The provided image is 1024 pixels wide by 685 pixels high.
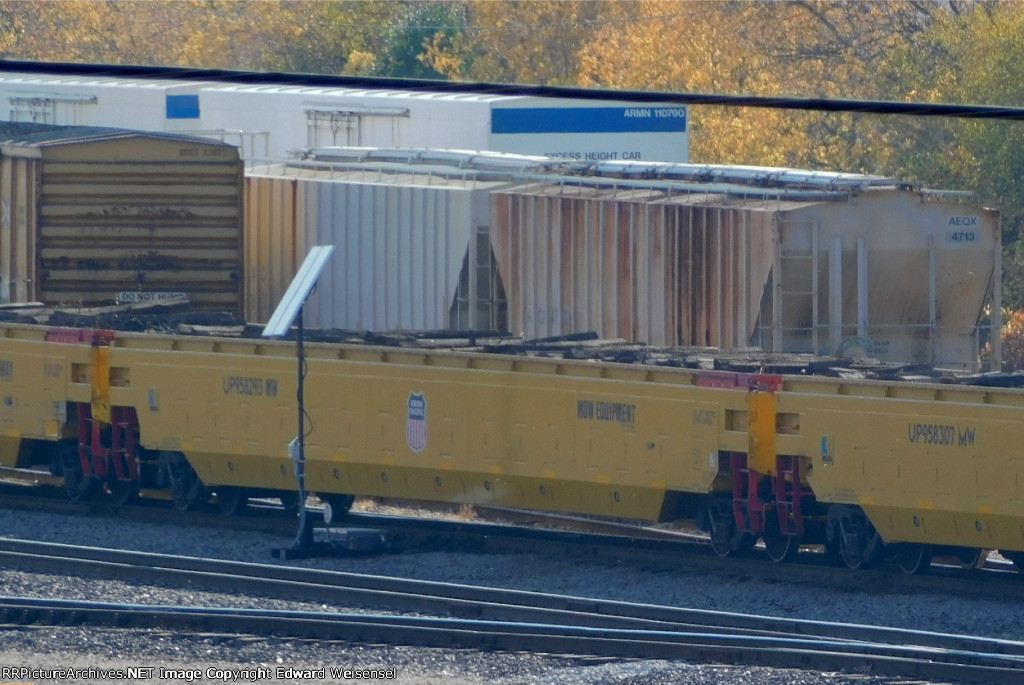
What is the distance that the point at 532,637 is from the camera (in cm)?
915

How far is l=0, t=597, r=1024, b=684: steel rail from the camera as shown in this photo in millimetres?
8445

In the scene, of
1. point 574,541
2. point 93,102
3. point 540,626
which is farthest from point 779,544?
point 93,102

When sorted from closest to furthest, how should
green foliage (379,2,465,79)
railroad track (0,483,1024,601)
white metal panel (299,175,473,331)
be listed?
railroad track (0,483,1024,601)
white metal panel (299,175,473,331)
green foliage (379,2,465,79)

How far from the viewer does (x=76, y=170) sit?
2031cm

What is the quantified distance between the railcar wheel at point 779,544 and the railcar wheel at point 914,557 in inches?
32.3

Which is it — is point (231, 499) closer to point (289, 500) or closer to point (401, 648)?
point (289, 500)

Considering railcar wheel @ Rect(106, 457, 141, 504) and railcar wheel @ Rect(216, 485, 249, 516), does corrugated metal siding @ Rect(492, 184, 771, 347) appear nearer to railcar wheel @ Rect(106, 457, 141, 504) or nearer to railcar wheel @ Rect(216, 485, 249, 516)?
railcar wheel @ Rect(216, 485, 249, 516)

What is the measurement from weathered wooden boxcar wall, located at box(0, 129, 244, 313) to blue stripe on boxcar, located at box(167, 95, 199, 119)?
9936 millimetres

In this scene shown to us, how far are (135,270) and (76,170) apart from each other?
58.0 inches

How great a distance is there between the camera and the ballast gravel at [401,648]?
8.47m

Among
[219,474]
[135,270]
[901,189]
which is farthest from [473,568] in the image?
[135,270]

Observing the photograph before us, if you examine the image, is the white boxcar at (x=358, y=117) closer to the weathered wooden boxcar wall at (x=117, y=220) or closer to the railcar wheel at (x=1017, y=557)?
the weathered wooden boxcar wall at (x=117, y=220)

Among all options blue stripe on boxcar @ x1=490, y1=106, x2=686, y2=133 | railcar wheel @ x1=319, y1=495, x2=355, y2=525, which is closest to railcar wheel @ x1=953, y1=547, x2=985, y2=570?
railcar wheel @ x1=319, y1=495, x2=355, y2=525

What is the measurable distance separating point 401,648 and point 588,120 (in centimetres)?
1818
